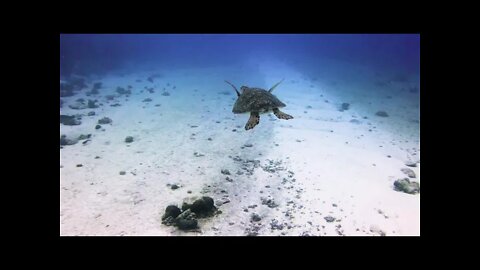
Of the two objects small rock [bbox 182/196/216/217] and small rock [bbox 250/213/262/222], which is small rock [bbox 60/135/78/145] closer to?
small rock [bbox 182/196/216/217]

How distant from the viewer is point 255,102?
7.63 meters

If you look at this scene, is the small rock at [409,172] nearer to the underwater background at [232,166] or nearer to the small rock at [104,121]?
the underwater background at [232,166]

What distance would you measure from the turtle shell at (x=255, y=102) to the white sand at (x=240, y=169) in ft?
8.17

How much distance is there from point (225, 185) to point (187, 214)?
209 centimetres

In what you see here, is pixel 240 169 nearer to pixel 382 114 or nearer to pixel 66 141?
pixel 66 141

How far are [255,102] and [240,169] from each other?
305 cm

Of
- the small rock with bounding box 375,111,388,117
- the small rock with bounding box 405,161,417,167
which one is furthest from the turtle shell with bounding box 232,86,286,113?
the small rock with bounding box 375,111,388,117

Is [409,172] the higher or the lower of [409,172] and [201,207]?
the higher

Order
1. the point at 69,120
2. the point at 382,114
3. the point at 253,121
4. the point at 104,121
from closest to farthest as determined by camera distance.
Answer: the point at 253,121
the point at 69,120
the point at 104,121
the point at 382,114

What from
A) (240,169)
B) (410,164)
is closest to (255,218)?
→ (240,169)
